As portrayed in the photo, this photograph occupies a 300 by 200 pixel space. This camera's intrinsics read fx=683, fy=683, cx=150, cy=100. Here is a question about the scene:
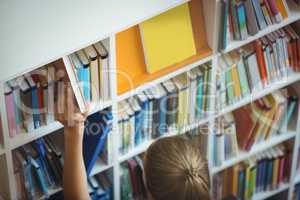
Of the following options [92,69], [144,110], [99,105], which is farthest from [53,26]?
[144,110]

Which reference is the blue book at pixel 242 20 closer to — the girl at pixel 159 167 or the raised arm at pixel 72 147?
the girl at pixel 159 167

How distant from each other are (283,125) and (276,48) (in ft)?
1.54

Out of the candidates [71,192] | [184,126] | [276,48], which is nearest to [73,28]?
[71,192]

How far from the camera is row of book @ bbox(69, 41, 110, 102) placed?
8.29 feet

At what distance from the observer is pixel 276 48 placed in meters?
3.01

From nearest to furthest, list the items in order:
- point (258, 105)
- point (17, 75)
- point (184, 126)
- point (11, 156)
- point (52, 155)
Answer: point (17, 75)
point (11, 156)
point (52, 155)
point (184, 126)
point (258, 105)

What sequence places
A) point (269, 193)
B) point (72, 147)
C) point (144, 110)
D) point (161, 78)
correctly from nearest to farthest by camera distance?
point (72, 147), point (161, 78), point (144, 110), point (269, 193)

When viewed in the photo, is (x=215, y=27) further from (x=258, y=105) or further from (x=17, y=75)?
(x=17, y=75)

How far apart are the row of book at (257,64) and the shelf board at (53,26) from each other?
0.64m

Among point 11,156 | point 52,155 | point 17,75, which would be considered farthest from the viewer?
point 52,155

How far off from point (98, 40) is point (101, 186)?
795 millimetres

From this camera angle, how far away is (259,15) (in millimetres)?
2854

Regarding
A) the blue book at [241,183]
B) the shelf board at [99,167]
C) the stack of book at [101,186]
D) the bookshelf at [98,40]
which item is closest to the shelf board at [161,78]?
the bookshelf at [98,40]

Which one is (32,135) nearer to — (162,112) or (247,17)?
(162,112)
